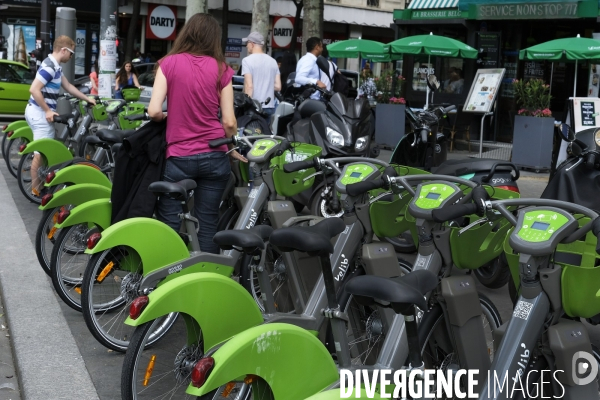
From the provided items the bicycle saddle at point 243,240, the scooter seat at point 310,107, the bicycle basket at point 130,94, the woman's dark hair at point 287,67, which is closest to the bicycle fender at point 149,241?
the bicycle saddle at point 243,240

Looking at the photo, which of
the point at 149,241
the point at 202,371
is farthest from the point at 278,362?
the point at 149,241

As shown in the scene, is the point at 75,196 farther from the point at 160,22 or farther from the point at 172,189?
the point at 160,22

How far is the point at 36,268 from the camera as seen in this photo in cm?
698

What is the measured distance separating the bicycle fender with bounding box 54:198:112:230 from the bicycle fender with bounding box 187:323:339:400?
8.97 ft

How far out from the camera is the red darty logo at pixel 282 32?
124ft

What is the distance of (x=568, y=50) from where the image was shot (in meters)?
14.5

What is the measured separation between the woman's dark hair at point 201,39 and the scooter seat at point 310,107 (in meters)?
2.92

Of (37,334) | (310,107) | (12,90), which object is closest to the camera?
(37,334)

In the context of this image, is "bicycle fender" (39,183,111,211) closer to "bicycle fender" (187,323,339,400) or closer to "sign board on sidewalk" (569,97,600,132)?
"bicycle fender" (187,323,339,400)

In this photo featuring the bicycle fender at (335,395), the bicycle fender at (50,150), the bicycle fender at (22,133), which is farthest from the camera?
the bicycle fender at (22,133)

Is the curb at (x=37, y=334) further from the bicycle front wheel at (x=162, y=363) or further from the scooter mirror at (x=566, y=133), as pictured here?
the scooter mirror at (x=566, y=133)

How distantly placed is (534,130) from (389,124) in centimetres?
376

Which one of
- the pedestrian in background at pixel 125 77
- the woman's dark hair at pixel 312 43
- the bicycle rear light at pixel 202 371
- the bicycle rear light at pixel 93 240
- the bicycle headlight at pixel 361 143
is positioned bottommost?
the bicycle rear light at pixel 202 371

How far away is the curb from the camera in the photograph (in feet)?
15.3
